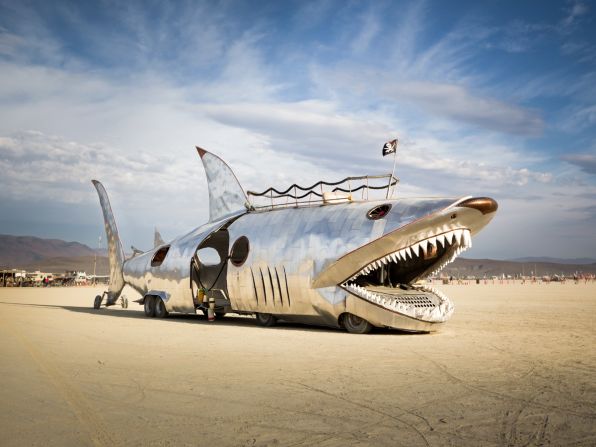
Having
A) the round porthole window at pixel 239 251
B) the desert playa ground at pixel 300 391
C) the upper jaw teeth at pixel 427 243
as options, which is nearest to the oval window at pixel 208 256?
the round porthole window at pixel 239 251

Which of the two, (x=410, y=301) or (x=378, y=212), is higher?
(x=378, y=212)

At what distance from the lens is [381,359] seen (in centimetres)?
1077

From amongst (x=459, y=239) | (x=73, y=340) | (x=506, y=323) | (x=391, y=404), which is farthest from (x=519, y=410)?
(x=506, y=323)

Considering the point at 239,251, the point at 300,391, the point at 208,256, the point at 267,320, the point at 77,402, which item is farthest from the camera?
the point at 208,256

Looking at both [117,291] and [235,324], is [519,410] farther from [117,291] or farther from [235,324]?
[117,291]

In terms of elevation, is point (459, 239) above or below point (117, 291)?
above

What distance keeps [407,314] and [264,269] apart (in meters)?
5.09

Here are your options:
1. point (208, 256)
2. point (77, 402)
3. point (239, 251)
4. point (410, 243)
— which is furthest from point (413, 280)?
point (77, 402)

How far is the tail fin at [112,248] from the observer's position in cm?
2644

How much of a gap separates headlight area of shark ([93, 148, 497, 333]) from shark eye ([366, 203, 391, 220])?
34mm

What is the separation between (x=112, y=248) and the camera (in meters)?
26.8

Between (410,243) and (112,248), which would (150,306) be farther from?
(410,243)

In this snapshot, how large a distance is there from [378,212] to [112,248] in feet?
51.2

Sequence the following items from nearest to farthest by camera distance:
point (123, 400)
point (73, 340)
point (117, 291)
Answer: point (123, 400), point (73, 340), point (117, 291)
